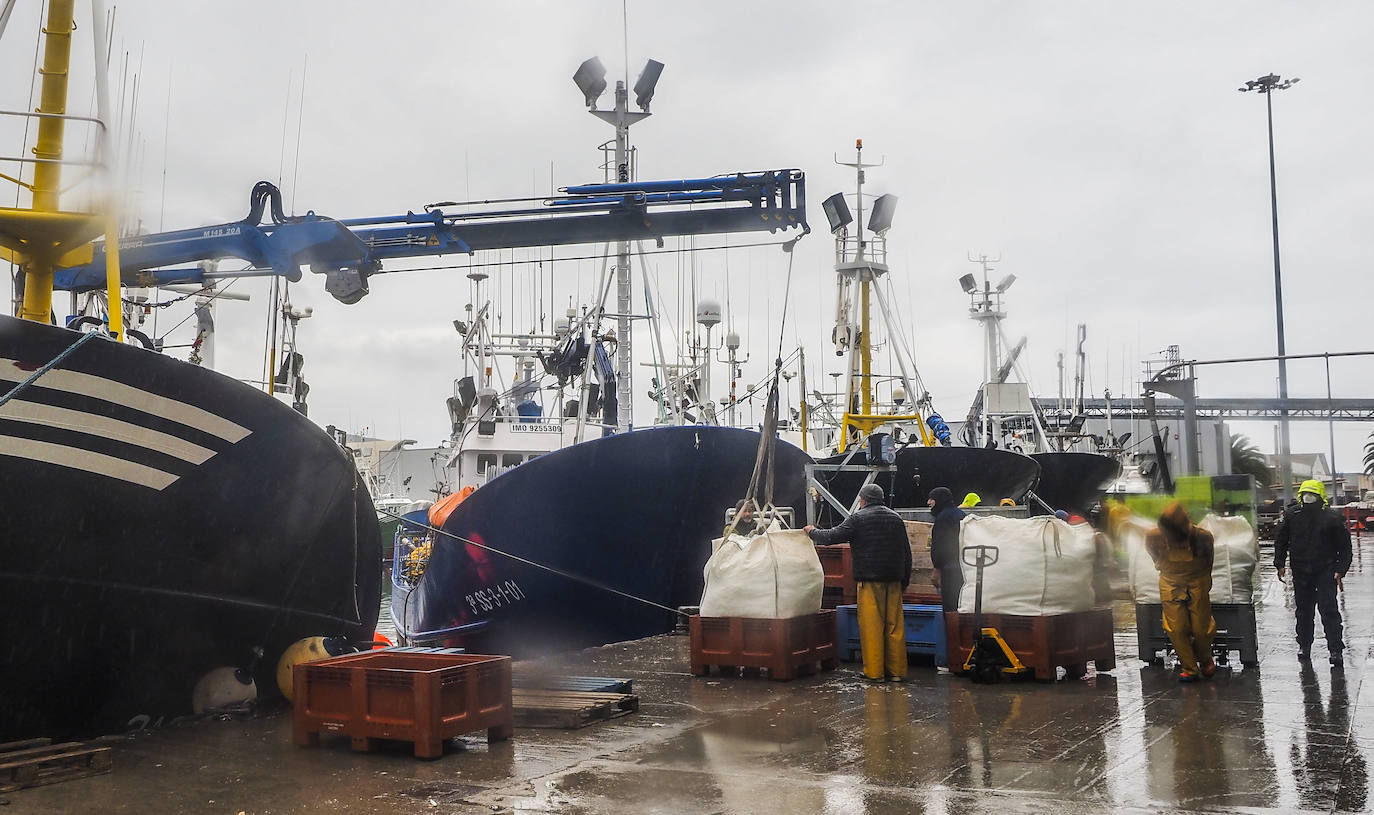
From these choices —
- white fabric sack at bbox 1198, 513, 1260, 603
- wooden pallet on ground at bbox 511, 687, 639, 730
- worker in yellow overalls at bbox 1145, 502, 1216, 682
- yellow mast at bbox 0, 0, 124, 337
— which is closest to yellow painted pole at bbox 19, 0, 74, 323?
yellow mast at bbox 0, 0, 124, 337

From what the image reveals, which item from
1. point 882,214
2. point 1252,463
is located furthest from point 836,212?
point 1252,463

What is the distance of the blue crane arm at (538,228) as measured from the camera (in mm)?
11719

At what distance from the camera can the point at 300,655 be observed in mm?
8047

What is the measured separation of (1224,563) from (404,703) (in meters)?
6.72

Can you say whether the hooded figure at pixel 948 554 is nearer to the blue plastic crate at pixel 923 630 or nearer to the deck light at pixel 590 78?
the blue plastic crate at pixel 923 630

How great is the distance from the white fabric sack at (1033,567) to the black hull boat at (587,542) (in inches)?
194

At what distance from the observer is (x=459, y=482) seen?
1869cm

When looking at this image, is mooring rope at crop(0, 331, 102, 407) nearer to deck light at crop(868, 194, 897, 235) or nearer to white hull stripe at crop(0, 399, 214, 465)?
white hull stripe at crop(0, 399, 214, 465)

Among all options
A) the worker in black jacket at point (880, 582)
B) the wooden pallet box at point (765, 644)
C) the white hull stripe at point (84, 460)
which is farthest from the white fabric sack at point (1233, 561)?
the white hull stripe at point (84, 460)

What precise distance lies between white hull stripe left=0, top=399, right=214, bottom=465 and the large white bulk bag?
7.29 metres

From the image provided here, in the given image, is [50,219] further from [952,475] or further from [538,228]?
[952,475]

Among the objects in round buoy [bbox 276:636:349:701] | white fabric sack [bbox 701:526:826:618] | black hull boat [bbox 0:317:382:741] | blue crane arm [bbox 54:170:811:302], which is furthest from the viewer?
blue crane arm [bbox 54:170:811:302]

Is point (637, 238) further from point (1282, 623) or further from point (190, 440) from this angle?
point (1282, 623)

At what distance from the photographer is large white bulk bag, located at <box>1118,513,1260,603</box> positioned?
9195 mm
